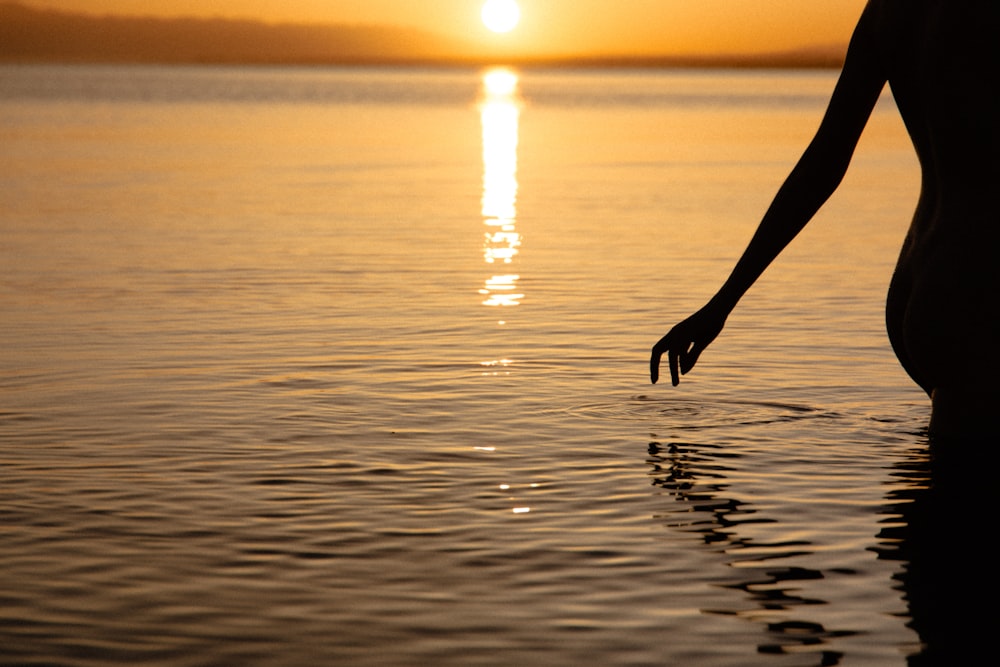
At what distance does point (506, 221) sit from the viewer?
26000 millimetres

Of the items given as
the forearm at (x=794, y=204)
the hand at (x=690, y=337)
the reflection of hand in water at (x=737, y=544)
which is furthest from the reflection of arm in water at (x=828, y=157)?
the reflection of hand in water at (x=737, y=544)

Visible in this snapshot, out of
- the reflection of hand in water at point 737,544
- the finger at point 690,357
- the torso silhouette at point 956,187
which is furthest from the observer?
the finger at point 690,357

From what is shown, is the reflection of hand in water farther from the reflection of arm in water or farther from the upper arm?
A: the upper arm

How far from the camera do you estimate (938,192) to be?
6176 mm

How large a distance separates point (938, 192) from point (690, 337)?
110cm

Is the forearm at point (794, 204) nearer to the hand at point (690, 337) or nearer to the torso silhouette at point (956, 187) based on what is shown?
the hand at point (690, 337)

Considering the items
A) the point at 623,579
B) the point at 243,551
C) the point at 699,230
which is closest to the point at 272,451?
the point at 243,551

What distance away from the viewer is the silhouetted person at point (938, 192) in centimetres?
598

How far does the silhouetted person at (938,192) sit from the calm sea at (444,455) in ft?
2.91

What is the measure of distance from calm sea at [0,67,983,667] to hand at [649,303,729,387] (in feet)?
2.71

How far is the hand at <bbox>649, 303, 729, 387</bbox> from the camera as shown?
6457mm

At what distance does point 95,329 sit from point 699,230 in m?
12.4

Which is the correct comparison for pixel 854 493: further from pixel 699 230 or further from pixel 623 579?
pixel 699 230

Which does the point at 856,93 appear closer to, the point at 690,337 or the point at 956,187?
the point at 956,187
